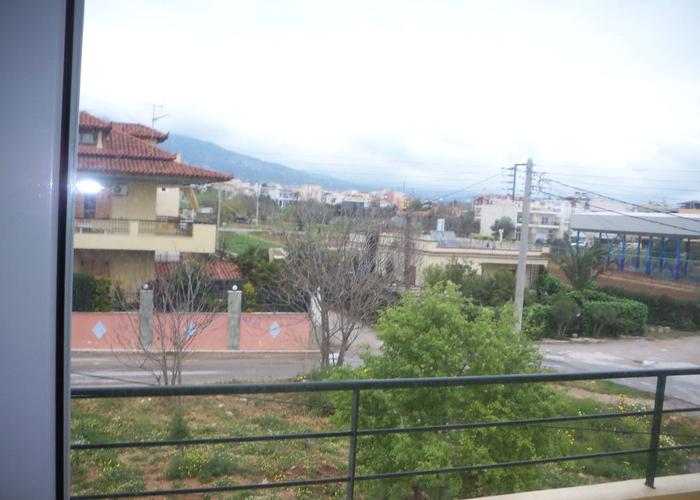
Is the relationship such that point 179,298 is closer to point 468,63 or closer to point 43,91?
point 468,63

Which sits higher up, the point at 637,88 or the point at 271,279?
the point at 637,88

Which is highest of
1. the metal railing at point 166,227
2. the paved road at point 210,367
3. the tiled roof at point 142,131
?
the tiled roof at point 142,131

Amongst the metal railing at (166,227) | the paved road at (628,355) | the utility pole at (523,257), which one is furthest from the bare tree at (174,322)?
the paved road at (628,355)

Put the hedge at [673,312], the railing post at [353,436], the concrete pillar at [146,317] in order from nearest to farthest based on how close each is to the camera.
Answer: the railing post at [353,436] → the hedge at [673,312] → the concrete pillar at [146,317]

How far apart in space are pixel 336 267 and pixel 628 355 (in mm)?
2158

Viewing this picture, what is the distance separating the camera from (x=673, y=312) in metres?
3.46

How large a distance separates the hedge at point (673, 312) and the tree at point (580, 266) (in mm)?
350

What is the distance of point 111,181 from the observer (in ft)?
10.1

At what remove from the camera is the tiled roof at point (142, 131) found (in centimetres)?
378

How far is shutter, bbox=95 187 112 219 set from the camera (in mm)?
2738

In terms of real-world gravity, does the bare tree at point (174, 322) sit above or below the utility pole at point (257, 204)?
below

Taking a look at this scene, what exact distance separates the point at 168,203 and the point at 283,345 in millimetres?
1308

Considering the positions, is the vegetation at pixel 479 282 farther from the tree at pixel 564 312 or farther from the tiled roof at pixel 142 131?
the tiled roof at pixel 142 131

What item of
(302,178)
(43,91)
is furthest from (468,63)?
(43,91)
